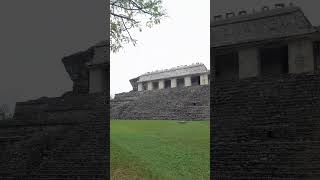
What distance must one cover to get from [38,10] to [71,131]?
69.8 inches

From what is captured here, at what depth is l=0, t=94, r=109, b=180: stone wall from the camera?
265 inches

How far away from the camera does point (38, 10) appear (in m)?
7.39

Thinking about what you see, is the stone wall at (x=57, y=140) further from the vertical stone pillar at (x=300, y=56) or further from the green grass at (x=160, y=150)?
the vertical stone pillar at (x=300, y=56)

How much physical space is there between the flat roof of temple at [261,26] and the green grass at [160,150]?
3.43ft

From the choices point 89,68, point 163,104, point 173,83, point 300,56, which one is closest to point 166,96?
point 163,104

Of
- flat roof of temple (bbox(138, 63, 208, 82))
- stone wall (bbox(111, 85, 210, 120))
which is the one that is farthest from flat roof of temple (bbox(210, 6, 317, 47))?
stone wall (bbox(111, 85, 210, 120))

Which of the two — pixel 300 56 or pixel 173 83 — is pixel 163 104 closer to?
pixel 173 83

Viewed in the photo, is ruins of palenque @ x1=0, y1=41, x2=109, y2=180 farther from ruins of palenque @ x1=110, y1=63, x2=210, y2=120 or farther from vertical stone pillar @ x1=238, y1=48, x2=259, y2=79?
vertical stone pillar @ x1=238, y1=48, x2=259, y2=79

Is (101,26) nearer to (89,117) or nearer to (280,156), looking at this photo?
(89,117)

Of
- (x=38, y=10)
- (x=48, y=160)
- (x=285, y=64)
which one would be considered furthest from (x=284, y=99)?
(x=38, y=10)

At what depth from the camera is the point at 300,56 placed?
5898 millimetres

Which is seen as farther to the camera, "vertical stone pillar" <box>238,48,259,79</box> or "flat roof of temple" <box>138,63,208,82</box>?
"flat roof of temple" <box>138,63,208,82</box>

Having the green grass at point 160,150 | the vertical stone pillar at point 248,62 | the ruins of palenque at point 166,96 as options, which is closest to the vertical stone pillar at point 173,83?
the ruins of palenque at point 166,96

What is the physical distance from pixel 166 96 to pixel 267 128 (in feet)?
5.30
